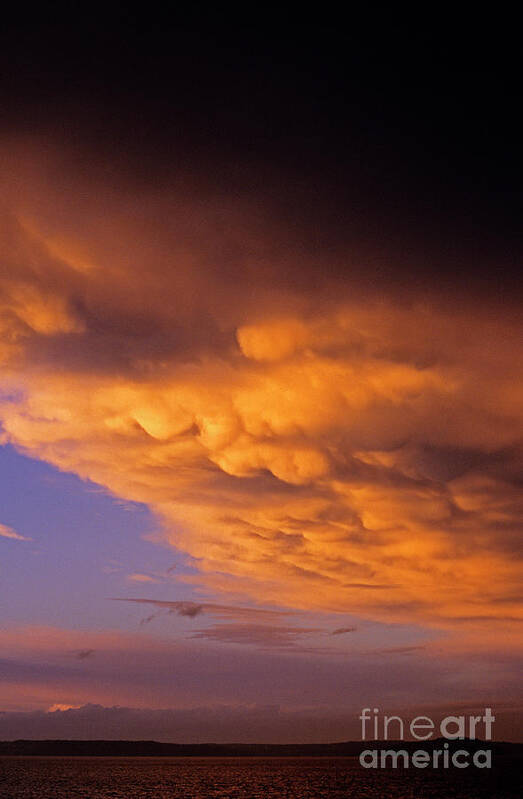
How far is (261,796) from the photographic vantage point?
401ft

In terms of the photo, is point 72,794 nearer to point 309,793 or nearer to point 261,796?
point 261,796

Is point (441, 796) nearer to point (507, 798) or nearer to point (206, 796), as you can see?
point (507, 798)

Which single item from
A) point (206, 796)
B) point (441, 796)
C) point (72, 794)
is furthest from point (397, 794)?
point (72, 794)

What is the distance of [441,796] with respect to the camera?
399ft

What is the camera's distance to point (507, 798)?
11994cm

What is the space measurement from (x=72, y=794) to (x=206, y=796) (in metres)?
23.2

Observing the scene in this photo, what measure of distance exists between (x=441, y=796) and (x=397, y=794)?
875cm

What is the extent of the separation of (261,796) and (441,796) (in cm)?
2890

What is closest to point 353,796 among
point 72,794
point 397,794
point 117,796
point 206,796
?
point 397,794

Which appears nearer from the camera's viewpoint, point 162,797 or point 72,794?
point 162,797

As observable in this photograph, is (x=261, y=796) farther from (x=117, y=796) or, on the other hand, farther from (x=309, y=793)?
(x=117, y=796)

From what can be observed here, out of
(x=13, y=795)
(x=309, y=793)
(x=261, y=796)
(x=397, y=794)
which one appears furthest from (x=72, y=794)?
(x=397, y=794)

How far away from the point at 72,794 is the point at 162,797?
59.6 feet

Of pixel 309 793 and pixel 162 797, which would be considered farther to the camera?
pixel 309 793
